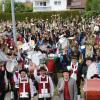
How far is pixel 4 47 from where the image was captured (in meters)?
17.7

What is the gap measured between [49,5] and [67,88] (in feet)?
255

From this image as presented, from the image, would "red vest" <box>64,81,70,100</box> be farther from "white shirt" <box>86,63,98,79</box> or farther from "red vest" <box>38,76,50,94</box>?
"white shirt" <box>86,63,98,79</box>

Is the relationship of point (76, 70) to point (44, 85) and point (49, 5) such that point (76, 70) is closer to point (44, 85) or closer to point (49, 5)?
point (44, 85)

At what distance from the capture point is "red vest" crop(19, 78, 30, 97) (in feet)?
32.4

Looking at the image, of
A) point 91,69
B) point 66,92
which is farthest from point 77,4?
point 66,92

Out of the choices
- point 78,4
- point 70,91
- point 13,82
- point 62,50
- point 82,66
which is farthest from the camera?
point 78,4

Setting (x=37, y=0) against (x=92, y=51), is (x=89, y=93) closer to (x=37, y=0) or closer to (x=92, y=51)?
(x=92, y=51)

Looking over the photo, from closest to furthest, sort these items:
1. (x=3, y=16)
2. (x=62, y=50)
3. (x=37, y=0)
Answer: (x=62, y=50) → (x=3, y=16) → (x=37, y=0)

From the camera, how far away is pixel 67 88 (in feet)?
31.6

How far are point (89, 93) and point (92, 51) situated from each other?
1108cm

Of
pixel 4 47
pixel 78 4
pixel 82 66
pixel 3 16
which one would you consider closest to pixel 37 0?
pixel 78 4

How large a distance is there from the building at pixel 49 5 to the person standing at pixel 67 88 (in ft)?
241

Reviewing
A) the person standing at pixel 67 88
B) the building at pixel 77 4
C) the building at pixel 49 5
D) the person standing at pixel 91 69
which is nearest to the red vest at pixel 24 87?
the person standing at pixel 67 88

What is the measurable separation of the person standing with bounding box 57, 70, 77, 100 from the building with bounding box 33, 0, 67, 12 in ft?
241
